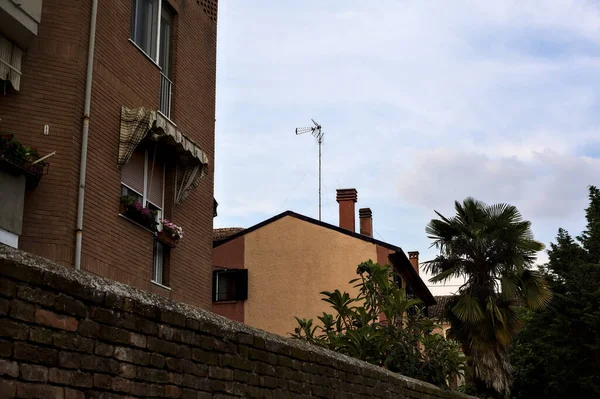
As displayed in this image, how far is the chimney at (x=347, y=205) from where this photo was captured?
34688 mm

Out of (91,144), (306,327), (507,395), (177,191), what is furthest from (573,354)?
(91,144)

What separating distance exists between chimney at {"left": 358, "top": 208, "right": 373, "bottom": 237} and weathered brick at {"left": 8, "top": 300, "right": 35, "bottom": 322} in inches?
1342

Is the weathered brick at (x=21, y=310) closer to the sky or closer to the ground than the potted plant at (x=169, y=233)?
closer to the ground

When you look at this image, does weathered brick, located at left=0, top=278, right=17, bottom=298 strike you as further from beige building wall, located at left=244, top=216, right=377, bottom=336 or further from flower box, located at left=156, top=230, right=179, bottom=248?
beige building wall, located at left=244, top=216, right=377, bottom=336

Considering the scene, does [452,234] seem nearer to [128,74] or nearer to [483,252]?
[483,252]

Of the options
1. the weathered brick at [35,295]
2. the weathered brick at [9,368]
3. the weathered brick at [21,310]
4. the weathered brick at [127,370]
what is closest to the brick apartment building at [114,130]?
the weathered brick at [127,370]

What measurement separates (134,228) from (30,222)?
2062 millimetres

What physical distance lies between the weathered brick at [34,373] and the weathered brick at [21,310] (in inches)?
8.8

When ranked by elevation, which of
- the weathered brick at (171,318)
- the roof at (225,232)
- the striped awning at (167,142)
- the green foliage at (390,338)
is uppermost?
the roof at (225,232)

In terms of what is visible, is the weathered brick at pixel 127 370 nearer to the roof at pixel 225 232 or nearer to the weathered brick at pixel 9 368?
the weathered brick at pixel 9 368

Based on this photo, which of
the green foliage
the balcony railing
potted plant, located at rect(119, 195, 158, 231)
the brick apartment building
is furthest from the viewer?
the balcony railing

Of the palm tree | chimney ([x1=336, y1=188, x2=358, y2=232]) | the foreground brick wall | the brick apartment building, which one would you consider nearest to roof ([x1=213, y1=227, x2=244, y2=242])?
chimney ([x1=336, y1=188, x2=358, y2=232])

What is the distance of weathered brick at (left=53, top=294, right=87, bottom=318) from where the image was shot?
4.29 m

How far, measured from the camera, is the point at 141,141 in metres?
12.9
